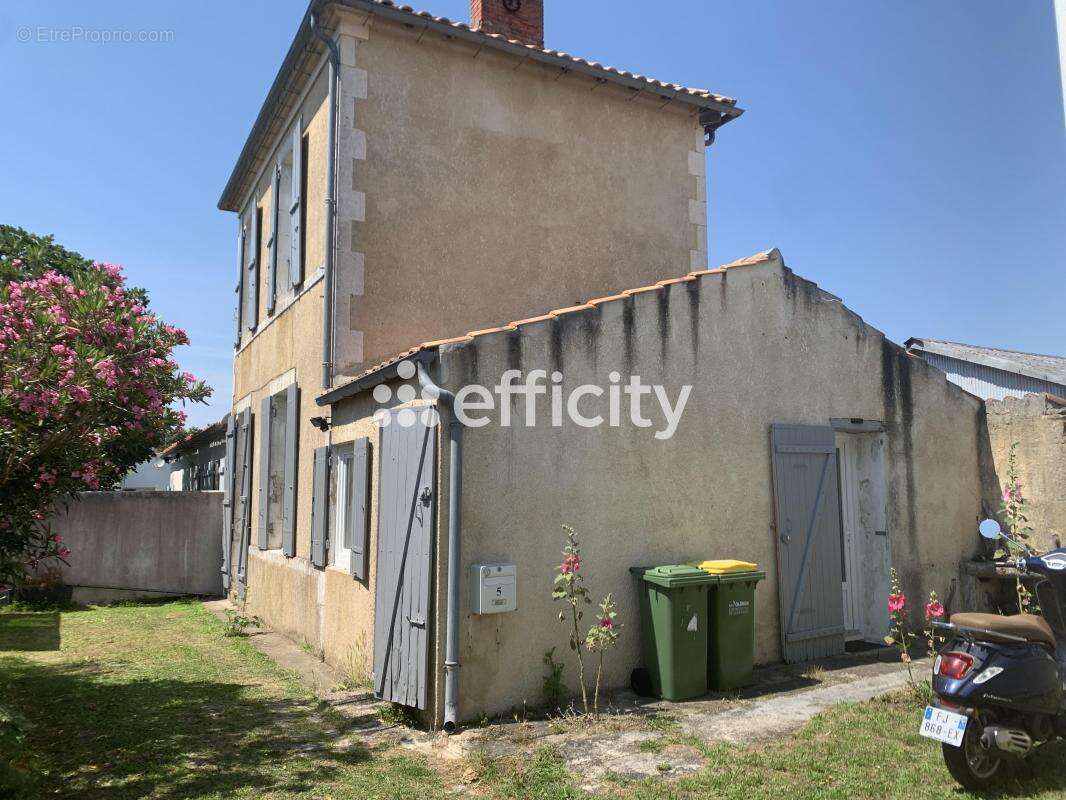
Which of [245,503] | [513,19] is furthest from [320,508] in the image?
[513,19]

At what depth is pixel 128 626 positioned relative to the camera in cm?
1036

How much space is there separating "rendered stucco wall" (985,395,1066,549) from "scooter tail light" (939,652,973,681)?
5375 millimetres

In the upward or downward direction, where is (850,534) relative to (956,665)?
upward

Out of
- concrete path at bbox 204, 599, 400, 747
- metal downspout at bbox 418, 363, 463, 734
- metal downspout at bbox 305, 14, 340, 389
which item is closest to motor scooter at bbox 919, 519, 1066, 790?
metal downspout at bbox 418, 363, 463, 734

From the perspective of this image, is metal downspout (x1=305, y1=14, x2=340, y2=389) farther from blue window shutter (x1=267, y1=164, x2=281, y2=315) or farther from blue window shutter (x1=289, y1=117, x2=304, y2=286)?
blue window shutter (x1=267, y1=164, x2=281, y2=315)

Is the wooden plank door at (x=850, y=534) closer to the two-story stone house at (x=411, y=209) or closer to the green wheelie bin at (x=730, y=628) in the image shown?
the green wheelie bin at (x=730, y=628)

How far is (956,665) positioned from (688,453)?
314cm

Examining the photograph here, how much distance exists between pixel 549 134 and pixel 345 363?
385cm

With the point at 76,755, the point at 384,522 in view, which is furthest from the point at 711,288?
the point at 76,755

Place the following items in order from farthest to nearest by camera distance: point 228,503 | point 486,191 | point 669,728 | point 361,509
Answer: point 228,503
point 486,191
point 361,509
point 669,728

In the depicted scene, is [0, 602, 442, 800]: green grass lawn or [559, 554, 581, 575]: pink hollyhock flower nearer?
[0, 602, 442, 800]: green grass lawn

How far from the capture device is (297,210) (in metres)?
9.45

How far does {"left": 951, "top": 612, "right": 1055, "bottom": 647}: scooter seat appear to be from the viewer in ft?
13.8

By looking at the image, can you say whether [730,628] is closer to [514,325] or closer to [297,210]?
[514,325]
